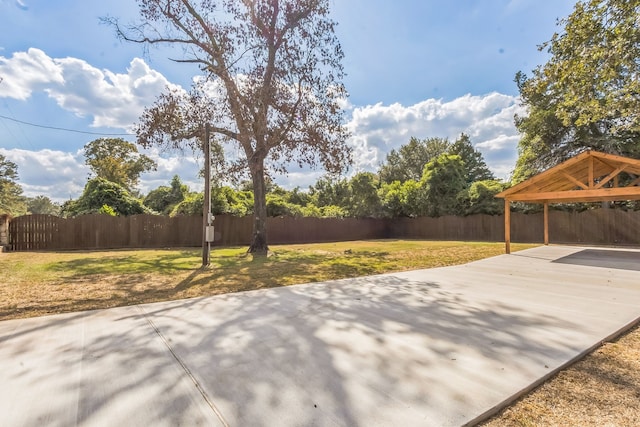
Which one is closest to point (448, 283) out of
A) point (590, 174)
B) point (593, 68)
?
point (593, 68)

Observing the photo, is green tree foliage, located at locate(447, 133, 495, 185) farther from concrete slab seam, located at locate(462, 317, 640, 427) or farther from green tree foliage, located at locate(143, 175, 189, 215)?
concrete slab seam, located at locate(462, 317, 640, 427)

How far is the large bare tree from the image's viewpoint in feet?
33.3

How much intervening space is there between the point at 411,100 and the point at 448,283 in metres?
12.8

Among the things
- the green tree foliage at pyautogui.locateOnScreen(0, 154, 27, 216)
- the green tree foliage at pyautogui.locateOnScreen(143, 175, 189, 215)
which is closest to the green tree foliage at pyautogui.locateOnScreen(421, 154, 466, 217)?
the green tree foliage at pyautogui.locateOnScreen(143, 175, 189, 215)

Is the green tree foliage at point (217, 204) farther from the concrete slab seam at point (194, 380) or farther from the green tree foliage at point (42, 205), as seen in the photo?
the green tree foliage at point (42, 205)

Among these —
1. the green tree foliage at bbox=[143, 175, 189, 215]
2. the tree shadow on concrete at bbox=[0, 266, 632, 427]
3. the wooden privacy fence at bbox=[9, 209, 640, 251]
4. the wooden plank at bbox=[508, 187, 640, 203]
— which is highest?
the green tree foliage at bbox=[143, 175, 189, 215]

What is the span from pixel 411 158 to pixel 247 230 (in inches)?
1067

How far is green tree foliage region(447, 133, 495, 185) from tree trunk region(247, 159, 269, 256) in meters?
27.3

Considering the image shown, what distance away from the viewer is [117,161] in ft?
96.0

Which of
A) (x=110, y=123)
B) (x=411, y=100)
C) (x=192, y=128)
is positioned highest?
(x=411, y=100)

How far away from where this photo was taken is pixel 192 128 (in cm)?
1116

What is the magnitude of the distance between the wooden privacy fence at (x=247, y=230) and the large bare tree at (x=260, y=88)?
15.5ft

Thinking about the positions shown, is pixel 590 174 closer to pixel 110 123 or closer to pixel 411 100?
pixel 411 100

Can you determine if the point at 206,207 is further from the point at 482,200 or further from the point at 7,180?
the point at 7,180
